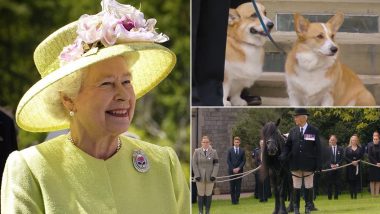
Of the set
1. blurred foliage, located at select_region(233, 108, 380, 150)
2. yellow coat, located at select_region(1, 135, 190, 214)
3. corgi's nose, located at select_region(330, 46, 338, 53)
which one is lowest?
blurred foliage, located at select_region(233, 108, 380, 150)

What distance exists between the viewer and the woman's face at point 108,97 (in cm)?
188

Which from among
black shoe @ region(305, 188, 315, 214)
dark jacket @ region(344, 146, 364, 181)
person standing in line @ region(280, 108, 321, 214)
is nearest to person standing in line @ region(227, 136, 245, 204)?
person standing in line @ region(280, 108, 321, 214)

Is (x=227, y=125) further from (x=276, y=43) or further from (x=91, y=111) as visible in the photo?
(x=91, y=111)

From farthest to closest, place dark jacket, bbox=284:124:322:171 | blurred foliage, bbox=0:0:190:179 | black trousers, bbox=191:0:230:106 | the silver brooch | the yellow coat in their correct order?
blurred foliage, bbox=0:0:190:179, dark jacket, bbox=284:124:322:171, black trousers, bbox=191:0:230:106, the silver brooch, the yellow coat

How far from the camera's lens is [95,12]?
191 inches

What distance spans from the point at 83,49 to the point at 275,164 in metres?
2.92

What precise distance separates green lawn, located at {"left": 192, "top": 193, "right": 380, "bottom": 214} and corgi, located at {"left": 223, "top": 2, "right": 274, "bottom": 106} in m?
0.58

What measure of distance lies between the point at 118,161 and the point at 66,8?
3.09 meters

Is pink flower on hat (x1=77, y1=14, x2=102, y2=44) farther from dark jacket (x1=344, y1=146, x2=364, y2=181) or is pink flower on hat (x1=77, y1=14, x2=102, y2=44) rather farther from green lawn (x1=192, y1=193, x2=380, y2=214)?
dark jacket (x1=344, y1=146, x2=364, y2=181)

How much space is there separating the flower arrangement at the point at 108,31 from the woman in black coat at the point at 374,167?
3.00 meters

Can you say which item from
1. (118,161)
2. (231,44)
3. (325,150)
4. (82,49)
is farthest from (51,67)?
(325,150)

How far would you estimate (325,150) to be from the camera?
15.5ft

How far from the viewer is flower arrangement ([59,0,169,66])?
75.7 inches

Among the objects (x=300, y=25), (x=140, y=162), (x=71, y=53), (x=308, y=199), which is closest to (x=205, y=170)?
(x=308, y=199)
